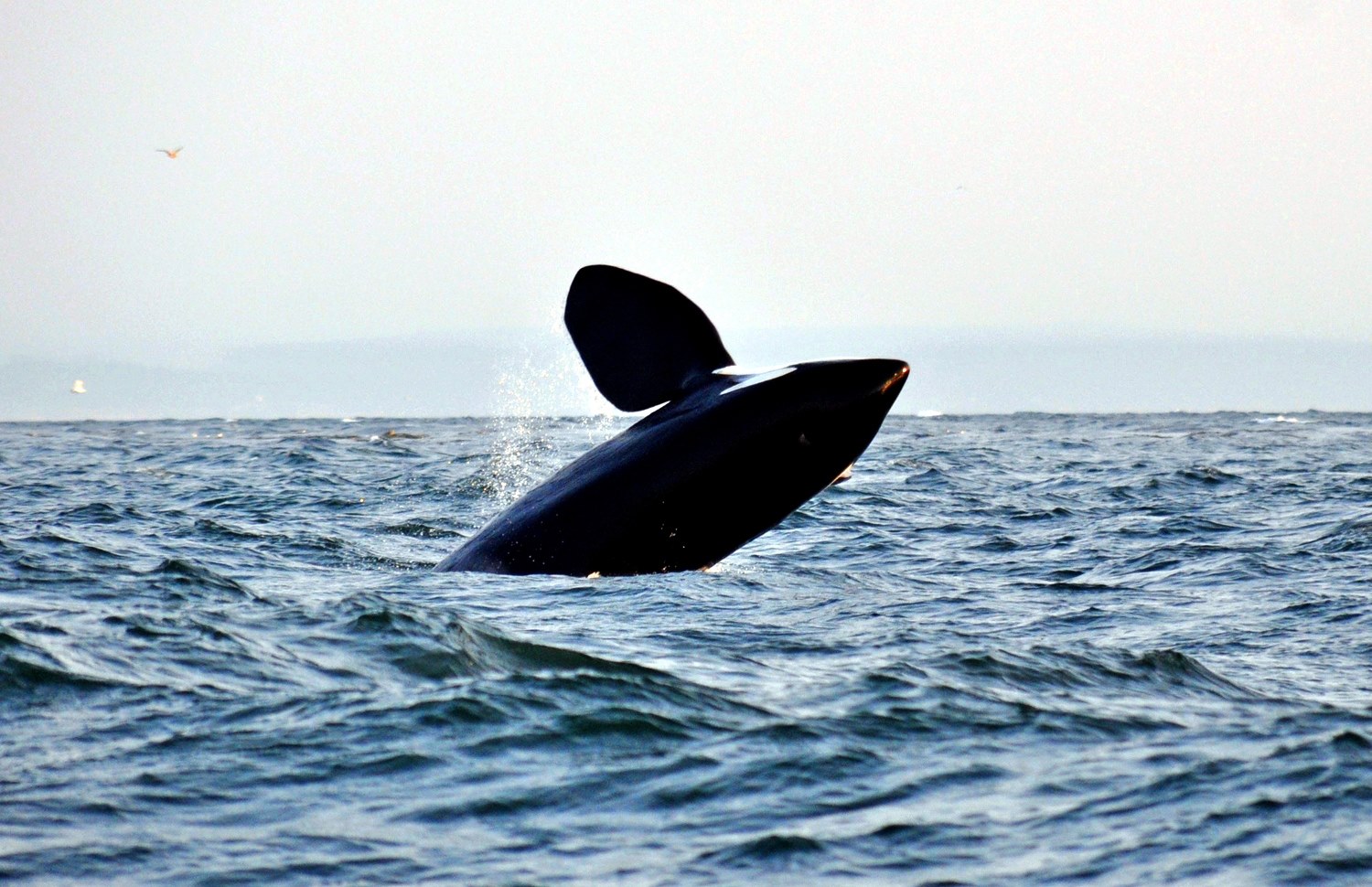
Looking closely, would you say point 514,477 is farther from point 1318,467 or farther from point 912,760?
point 912,760

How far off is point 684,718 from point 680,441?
3.08 metres

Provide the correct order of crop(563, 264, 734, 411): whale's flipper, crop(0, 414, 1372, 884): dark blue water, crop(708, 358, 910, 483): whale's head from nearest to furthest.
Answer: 1. crop(0, 414, 1372, 884): dark blue water
2. crop(708, 358, 910, 483): whale's head
3. crop(563, 264, 734, 411): whale's flipper

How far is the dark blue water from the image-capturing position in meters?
5.53

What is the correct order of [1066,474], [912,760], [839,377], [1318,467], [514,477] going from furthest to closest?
[1318,467], [1066,474], [514,477], [839,377], [912,760]

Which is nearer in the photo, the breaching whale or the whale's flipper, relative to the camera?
the breaching whale

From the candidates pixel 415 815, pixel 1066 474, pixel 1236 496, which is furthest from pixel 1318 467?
pixel 415 815

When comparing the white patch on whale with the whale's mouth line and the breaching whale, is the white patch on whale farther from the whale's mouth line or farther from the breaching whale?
the whale's mouth line

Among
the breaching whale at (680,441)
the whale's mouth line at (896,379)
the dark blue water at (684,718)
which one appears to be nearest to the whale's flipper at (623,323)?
the breaching whale at (680,441)

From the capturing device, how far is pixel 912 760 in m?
6.74

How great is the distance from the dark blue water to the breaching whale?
14.0 inches

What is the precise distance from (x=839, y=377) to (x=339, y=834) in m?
5.16

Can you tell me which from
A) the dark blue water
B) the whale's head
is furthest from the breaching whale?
the dark blue water

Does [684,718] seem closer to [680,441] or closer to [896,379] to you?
[680,441]

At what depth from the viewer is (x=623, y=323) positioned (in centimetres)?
1018
